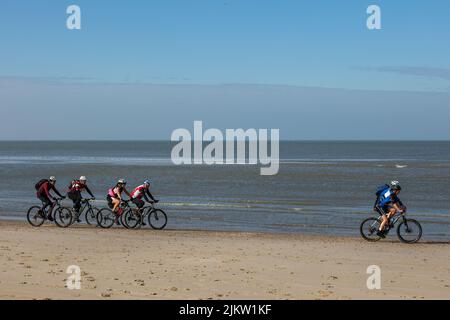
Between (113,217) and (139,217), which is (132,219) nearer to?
(139,217)

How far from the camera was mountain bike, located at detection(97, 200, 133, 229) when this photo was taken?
25.3m

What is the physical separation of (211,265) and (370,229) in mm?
7686

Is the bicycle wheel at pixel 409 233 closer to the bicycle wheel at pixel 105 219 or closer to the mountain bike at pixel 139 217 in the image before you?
the mountain bike at pixel 139 217

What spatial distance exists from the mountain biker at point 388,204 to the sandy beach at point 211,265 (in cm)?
69

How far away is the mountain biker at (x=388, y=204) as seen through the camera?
21.4 m

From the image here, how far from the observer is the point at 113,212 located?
25.3 m

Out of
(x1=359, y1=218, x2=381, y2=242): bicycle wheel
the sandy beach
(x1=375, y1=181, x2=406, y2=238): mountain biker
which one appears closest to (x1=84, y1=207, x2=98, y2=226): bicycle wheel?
the sandy beach
